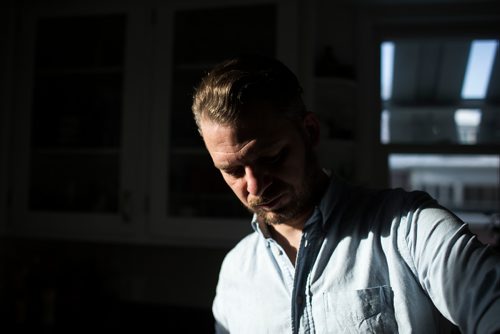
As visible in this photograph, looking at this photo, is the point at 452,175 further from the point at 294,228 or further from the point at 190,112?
the point at 294,228

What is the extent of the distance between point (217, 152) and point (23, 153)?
4.81 feet

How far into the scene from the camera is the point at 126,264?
222 cm

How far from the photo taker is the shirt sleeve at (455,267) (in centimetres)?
58

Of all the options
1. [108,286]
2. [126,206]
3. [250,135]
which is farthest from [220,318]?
[108,286]

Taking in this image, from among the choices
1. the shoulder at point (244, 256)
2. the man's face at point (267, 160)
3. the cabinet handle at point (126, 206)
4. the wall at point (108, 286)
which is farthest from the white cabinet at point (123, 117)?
the man's face at point (267, 160)

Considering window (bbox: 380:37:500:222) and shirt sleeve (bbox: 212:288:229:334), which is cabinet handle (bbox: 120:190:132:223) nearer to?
shirt sleeve (bbox: 212:288:229:334)

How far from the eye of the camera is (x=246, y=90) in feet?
2.78

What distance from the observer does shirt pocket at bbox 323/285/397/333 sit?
795 mm

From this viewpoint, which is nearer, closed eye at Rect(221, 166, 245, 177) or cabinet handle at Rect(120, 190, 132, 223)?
closed eye at Rect(221, 166, 245, 177)

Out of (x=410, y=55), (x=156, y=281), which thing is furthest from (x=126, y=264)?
(x=410, y=55)

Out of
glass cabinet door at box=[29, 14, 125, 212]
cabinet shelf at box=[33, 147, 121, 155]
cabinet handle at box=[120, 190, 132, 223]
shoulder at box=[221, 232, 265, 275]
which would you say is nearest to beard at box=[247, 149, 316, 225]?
shoulder at box=[221, 232, 265, 275]

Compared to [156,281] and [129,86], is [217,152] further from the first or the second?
[156,281]

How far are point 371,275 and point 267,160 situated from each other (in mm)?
314

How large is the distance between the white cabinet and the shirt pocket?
911 mm
